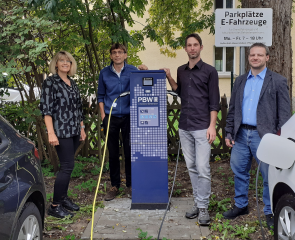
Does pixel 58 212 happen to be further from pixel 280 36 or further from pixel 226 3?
pixel 226 3

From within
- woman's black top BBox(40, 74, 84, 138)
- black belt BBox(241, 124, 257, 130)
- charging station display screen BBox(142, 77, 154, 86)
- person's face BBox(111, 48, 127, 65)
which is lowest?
black belt BBox(241, 124, 257, 130)

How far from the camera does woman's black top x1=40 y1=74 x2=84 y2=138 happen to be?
392 cm

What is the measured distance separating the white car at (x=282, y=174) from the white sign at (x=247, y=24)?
2053 mm

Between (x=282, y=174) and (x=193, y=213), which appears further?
(x=193, y=213)

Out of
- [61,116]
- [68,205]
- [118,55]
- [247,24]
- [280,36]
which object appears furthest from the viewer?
[280,36]

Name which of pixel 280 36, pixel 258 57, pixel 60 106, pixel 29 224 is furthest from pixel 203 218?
pixel 280 36

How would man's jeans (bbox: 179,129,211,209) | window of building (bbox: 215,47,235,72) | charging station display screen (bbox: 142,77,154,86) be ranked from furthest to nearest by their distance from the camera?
window of building (bbox: 215,47,235,72)
charging station display screen (bbox: 142,77,154,86)
man's jeans (bbox: 179,129,211,209)

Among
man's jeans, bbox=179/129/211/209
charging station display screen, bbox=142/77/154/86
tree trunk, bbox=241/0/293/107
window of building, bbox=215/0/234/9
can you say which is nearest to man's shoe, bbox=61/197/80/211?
man's jeans, bbox=179/129/211/209

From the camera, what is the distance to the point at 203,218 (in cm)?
381

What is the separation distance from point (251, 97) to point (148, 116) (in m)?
1.24

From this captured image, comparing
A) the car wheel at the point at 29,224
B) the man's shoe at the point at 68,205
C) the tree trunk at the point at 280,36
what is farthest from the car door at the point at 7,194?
the tree trunk at the point at 280,36

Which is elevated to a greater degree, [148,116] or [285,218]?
[148,116]

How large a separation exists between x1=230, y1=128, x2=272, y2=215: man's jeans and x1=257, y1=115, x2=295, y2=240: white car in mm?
561

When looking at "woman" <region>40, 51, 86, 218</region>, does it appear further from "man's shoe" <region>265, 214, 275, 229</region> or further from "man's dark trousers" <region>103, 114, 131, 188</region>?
"man's shoe" <region>265, 214, 275, 229</region>
